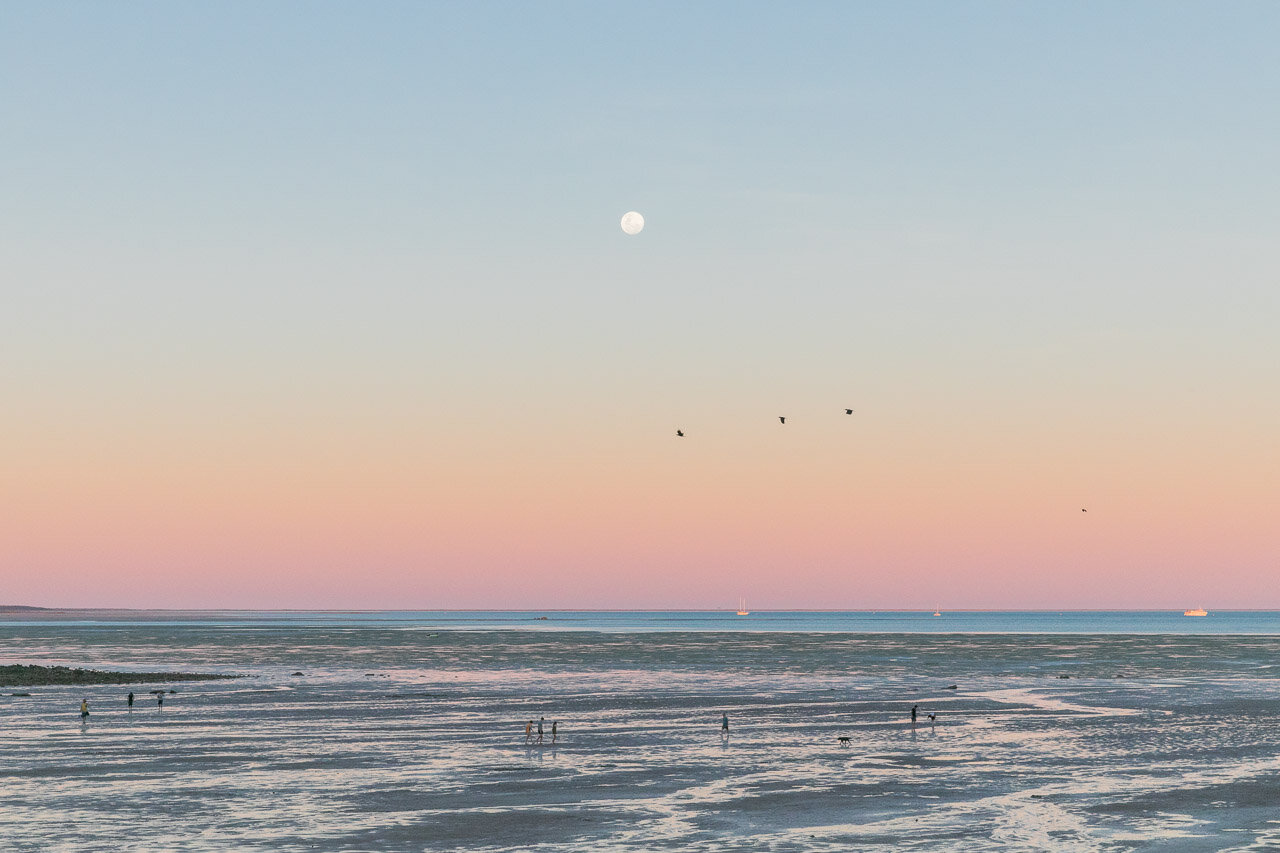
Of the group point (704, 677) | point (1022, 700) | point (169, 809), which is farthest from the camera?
point (704, 677)

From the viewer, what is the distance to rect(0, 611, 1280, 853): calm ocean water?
3444 centimetres

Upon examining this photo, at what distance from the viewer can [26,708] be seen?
221 feet

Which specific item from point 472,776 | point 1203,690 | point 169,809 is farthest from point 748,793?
point 1203,690

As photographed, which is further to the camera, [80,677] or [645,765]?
[80,677]

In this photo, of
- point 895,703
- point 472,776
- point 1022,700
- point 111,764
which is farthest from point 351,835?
point 1022,700

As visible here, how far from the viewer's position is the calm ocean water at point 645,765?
34.4 meters

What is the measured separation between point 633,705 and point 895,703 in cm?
1426

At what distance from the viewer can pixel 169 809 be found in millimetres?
37188

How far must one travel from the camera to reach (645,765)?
47.1 m

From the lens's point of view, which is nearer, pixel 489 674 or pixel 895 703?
pixel 895 703

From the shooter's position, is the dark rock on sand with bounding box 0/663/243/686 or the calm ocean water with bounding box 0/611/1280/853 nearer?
the calm ocean water with bounding box 0/611/1280/853

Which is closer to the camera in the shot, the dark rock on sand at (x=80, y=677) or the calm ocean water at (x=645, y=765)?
the calm ocean water at (x=645, y=765)

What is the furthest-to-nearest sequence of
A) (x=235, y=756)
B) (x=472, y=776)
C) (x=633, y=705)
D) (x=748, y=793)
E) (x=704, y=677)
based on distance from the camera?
(x=704, y=677), (x=633, y=705), (x=235, y=756), (x=472, y=776), (x=748, y=793)

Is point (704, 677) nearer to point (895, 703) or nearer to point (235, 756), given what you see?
point (895, 703)
